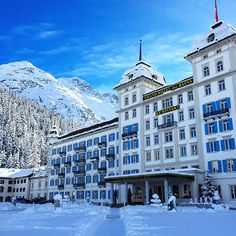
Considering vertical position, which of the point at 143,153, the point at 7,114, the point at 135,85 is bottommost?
the point at 143,153

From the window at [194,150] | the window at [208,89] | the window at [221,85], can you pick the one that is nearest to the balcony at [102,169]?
the window at [194,150]

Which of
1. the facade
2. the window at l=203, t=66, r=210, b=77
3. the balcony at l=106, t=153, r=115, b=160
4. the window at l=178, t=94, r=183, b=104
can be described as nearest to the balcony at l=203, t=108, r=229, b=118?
the window at l=178, t=94, r=183, b=104

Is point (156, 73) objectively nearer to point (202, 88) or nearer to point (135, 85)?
point (135, 85)

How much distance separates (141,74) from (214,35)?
14.7 m

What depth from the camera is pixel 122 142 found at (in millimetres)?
53594

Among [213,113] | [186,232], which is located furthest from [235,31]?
[186,232]

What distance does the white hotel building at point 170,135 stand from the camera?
38.5m

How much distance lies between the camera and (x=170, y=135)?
150 feet

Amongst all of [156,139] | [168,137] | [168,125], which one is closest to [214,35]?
[168,125]

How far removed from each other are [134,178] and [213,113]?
44.6ft

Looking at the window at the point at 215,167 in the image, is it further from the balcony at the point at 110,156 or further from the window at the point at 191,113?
the balcony at the point at 110,156

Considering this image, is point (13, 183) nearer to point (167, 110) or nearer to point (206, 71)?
point (167, 110)

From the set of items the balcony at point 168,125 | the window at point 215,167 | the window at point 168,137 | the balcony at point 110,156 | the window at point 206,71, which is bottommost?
the window at point 215,167

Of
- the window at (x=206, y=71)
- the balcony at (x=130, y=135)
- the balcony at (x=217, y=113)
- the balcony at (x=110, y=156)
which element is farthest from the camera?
the balcony at (x=110, y=156)
